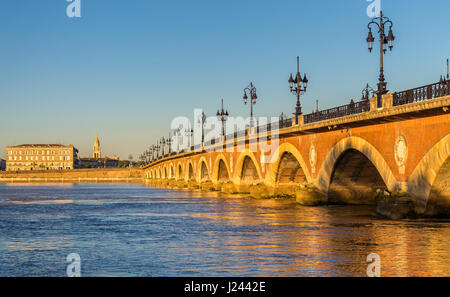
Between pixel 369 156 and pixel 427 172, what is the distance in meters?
6.07

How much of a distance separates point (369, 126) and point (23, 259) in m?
18.9

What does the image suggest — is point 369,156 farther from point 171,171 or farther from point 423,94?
point 171,171

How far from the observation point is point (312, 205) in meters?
40.3

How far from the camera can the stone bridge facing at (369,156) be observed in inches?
1017

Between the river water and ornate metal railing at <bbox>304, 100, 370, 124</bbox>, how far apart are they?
18.0 ft

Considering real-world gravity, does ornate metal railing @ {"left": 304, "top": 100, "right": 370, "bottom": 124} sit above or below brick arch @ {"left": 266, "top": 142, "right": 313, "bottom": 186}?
above

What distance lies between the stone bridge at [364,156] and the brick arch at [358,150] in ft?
0.15

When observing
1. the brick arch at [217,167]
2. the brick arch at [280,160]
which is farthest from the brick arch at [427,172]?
the brick arch at [217,167]

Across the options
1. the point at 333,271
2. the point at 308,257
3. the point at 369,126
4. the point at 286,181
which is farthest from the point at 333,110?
Answer: the point at 333,271

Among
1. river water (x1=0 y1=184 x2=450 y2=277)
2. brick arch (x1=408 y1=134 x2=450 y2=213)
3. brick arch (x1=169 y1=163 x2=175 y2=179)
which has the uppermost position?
brick arch (x1=169 y1=163 x2=175 y2=179)

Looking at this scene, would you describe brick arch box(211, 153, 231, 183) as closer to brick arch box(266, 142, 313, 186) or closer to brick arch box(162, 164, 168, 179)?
brick arch box(266, 142, 313, 186)

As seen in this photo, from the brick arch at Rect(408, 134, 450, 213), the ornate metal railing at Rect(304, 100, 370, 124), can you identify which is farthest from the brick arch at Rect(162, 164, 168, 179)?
the brick arch at Rect(408, 134, 450, 213)

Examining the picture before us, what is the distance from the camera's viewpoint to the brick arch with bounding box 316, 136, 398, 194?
2973 cm
